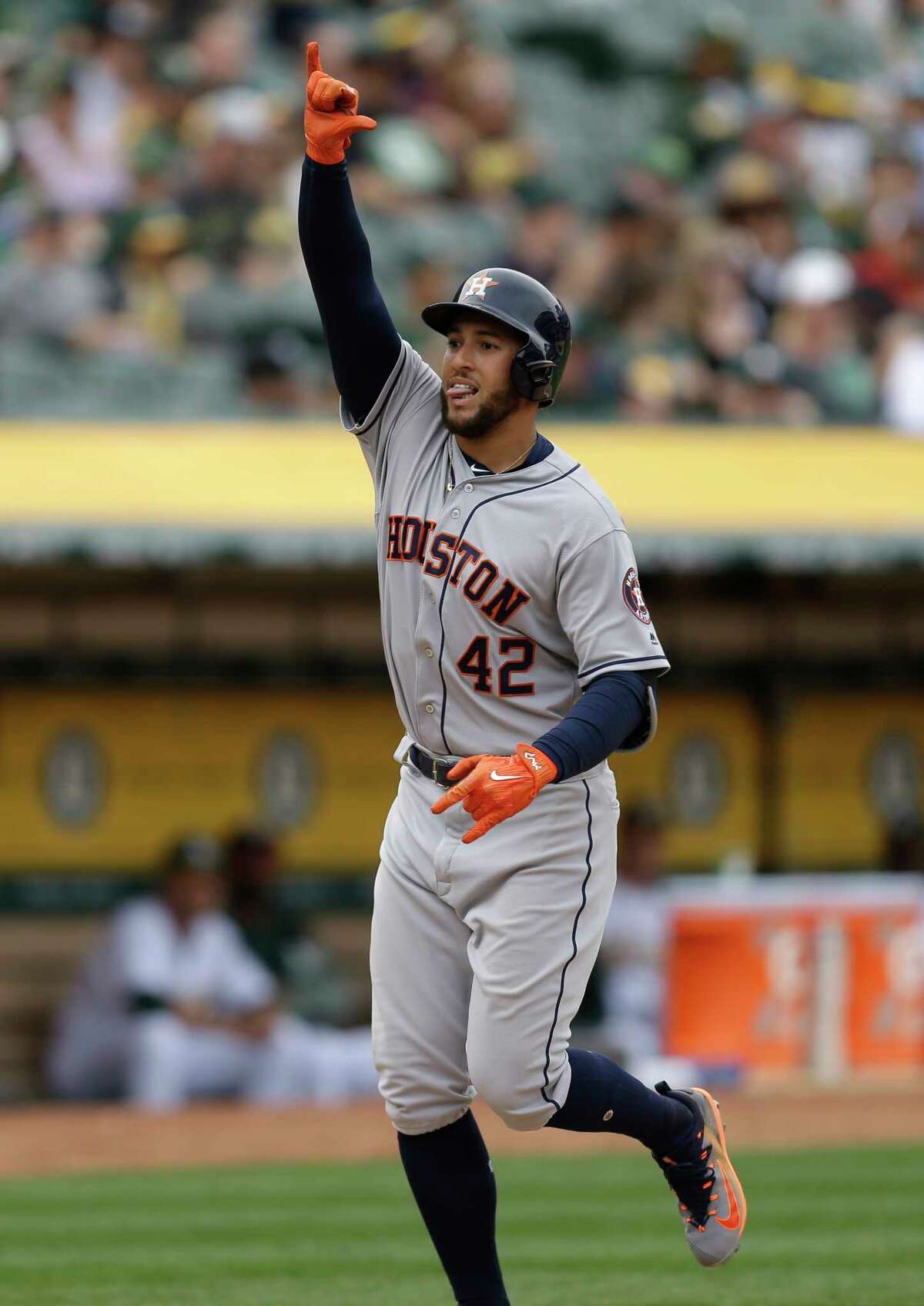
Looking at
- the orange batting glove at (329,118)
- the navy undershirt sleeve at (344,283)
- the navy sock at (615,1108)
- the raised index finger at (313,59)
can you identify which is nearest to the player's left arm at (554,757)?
the navy sock at (615,1108)

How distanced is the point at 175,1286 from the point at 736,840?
5.40 m

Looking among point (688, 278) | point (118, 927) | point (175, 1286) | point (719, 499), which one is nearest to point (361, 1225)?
point (175, 1286)

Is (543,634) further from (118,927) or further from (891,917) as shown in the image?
(891,917)

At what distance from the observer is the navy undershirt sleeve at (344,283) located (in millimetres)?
3334

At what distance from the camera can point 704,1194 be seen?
12.0ft

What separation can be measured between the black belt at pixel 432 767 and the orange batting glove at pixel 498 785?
0.83 feet

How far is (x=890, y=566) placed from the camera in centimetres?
821

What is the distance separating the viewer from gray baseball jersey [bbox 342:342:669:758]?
10.8ft

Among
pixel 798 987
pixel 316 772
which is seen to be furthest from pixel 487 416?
pixel 316 772

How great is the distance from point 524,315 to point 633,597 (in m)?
0.47

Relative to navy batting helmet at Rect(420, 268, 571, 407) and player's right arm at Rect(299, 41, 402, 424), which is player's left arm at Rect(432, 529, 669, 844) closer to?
navy batting helmet at Rect(420, 268, 571, 407)

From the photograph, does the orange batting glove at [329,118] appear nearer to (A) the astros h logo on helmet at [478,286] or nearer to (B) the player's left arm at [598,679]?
(A) the astros h logo on helmet at [478,286]

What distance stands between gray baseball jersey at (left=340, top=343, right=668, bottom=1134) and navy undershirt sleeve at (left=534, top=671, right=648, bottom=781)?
1.1 inches

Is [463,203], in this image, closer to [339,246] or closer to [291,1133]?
[291,1133]
